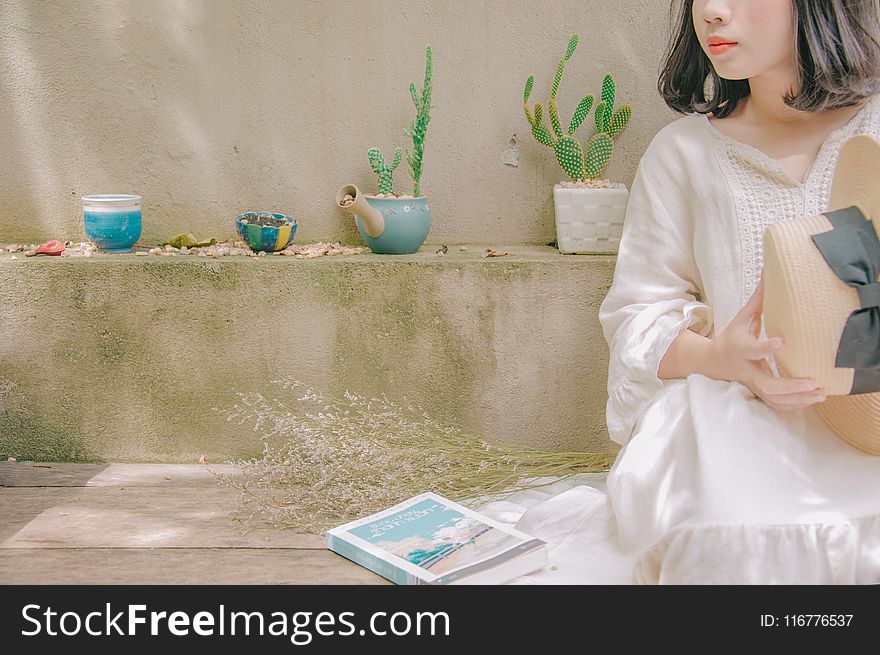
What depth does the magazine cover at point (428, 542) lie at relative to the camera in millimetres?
1728

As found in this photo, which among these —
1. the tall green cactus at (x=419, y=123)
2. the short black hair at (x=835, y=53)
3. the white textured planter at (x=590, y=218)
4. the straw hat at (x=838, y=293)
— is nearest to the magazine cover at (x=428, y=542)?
the straw hat at (x=838, y=293)

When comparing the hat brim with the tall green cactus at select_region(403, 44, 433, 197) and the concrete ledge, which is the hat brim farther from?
the tall green cactus at select_region(403, 44, 433, 197)

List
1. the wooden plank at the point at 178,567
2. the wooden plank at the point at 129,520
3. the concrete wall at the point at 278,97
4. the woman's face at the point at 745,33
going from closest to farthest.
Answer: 1. the woman's face at the point at 745,33
2. the wooden plank at the point at 178,567
3. the wooden plank at the point at 129,520
4. the concrete wall at the point at 278,97

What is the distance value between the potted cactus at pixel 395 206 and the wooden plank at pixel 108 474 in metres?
0.74

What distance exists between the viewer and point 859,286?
1365 mm

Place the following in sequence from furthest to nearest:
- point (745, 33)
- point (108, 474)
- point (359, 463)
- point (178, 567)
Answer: point (108, 474), point (359, 463), point (178, 567), point (745, 33)

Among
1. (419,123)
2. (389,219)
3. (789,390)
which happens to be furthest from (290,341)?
(789,390)

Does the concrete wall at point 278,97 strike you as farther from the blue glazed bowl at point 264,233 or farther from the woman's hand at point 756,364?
the woman's hand at point 756,364

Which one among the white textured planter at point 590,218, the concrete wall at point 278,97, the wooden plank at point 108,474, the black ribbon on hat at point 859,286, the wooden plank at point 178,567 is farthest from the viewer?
the concrete wall at point 278,97

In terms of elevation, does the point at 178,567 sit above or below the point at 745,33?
below

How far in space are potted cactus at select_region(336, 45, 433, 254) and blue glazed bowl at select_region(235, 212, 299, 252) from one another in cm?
17

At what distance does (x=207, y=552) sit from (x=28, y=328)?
0.86 metres

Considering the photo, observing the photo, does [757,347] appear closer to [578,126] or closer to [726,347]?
[726,347]

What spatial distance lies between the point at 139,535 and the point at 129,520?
97 mm
